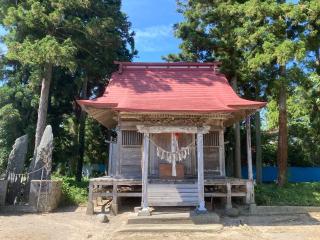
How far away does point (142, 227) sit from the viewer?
11070 mm

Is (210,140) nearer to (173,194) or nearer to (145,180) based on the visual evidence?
(173,194)

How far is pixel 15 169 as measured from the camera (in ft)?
49.5

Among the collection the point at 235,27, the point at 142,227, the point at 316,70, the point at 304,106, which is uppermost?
the point at 235,27

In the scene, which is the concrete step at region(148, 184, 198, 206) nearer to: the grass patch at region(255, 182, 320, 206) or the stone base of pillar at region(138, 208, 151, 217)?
the stone base of pillar at region(138, 208, 151, 217)

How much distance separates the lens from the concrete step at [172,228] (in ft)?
35.7

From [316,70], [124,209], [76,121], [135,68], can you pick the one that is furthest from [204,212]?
[76,121]

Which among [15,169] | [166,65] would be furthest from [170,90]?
[15,169]

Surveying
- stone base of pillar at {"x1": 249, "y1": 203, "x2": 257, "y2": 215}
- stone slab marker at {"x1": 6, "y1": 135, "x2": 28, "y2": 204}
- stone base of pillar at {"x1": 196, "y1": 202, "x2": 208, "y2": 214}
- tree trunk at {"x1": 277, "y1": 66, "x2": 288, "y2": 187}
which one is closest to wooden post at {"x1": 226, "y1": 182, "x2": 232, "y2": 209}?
stone base of pillar at {"x1": 249, "y1": 203, "x2": 257, "y2": 215}

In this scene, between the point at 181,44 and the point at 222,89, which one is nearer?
the point at 222,89

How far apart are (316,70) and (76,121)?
1432 centimetres


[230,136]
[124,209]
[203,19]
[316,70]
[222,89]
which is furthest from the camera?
[230,136]

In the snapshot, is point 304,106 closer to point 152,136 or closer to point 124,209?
point 152,136

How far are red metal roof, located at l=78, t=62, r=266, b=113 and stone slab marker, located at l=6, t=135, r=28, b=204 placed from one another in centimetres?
389

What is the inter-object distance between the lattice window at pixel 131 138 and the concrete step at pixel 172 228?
451 centimetres
